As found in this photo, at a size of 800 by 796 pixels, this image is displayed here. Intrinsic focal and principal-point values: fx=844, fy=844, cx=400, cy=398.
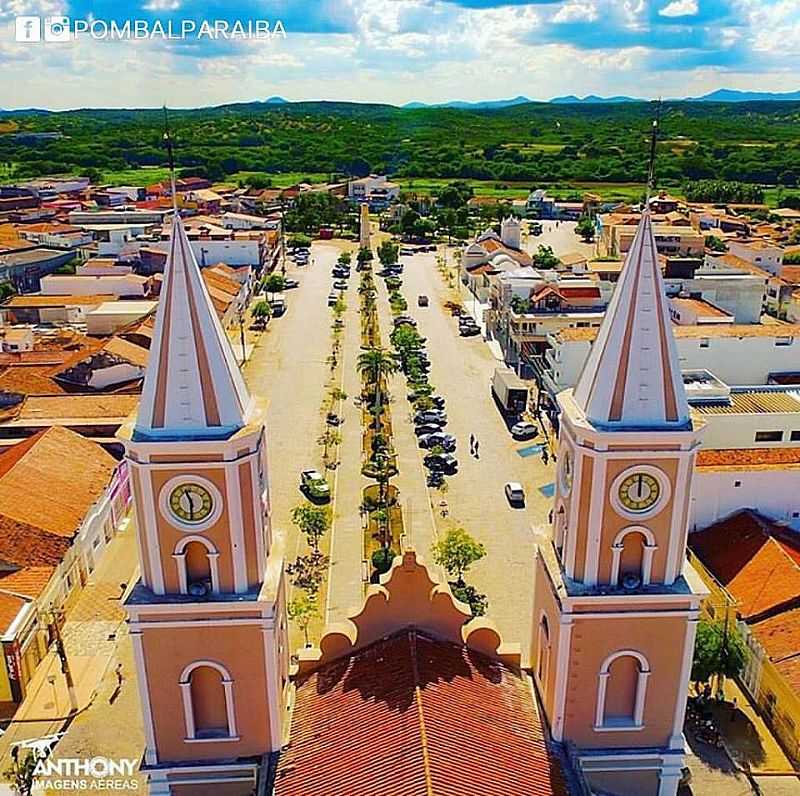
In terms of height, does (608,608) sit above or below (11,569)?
above

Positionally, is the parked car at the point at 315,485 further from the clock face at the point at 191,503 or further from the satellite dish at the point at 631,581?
the satellite dish at the point at 631,581

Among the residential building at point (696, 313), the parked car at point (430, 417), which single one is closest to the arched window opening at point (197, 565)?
the parked car at point (430, 417)

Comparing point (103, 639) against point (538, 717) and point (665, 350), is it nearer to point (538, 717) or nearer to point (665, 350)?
point (538, 717)

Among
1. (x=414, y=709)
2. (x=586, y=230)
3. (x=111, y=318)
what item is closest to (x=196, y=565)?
(x=414, y=709)

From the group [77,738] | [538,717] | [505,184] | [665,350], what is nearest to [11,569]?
[77,738]

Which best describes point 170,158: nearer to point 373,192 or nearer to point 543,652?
point 543,652

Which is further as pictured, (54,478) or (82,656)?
(54,478)
